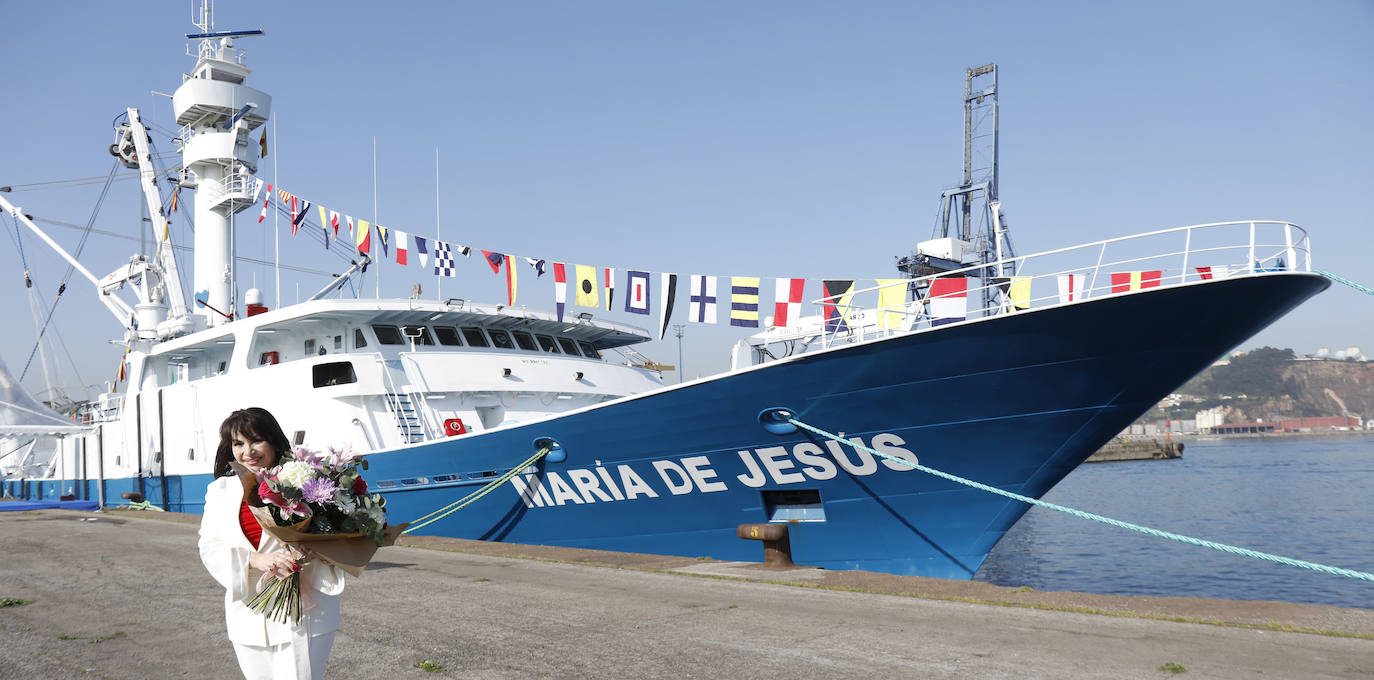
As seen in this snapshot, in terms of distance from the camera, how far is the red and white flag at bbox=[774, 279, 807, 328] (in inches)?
431

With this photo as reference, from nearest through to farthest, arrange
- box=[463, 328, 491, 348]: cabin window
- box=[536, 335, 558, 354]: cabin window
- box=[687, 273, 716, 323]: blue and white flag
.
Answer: box=[687, 273, 716, 323]: blue and white flag
box=[463, 328, 491, 348]: cabin window
box=[536, 335, 558, 354]: cabin window

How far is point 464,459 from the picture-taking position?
37.1 feet

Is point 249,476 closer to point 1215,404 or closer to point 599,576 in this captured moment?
point 599,576

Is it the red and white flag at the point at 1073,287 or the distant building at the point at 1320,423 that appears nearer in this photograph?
the red and white flag at the point at 1073,287

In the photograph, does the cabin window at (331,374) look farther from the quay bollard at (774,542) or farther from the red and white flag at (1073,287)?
the red and white flag at (1073,287)

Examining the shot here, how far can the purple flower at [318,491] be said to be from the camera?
2715 millimetres

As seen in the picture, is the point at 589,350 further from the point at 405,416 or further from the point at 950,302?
the point at 950,302

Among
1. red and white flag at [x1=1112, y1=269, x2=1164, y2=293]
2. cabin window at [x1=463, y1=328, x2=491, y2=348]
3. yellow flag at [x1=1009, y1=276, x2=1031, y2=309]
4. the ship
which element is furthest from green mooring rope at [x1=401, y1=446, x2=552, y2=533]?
red and white flag at [x1=1112, y1=269, x2=1164, y2=293]

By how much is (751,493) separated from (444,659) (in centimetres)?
491

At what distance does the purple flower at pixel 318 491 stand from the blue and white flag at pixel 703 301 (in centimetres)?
883

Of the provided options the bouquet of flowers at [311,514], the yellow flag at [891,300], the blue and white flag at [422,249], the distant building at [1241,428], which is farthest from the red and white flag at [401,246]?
the distant building at [1241,428]

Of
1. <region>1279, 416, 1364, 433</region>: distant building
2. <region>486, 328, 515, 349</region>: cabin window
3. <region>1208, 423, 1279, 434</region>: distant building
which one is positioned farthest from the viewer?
<region>1279, 416, 1364, 433</region>: distant building

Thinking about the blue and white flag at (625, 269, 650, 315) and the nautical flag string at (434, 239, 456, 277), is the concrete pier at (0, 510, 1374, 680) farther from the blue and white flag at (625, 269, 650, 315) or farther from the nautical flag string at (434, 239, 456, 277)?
the nautical flag string at (434, 239, 456, 277)

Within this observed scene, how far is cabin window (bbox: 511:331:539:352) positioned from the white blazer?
12224mm
